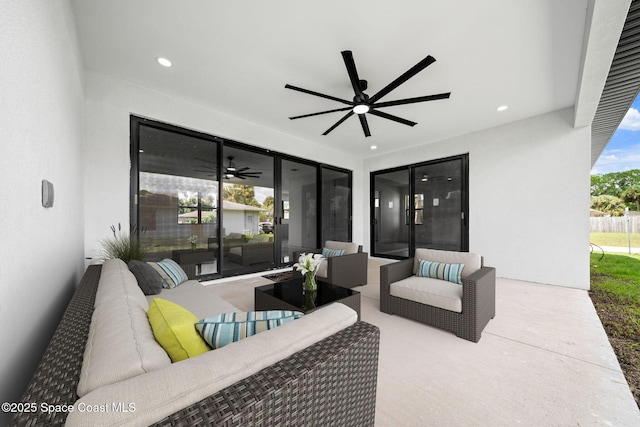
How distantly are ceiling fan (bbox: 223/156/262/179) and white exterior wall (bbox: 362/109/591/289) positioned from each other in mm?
4289

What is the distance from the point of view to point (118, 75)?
3.07 meters

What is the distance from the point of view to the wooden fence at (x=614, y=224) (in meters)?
5.76

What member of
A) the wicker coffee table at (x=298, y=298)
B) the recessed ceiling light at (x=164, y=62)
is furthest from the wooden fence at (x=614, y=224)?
the recessed ceiling light at (x=164, y=62)

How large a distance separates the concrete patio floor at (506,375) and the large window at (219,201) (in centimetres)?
281

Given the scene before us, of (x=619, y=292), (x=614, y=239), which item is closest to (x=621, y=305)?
(x=619, y=292)

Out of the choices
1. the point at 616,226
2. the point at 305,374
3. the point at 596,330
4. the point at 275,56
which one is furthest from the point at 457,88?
the point at 616,226

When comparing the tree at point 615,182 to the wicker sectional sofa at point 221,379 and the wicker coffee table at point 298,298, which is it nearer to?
the wicker coffee table at point 298,298

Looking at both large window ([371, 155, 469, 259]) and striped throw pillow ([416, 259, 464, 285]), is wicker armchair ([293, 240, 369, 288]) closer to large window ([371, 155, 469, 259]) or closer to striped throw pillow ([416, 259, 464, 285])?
striped throw pillow ([416, 259, 464, 285])

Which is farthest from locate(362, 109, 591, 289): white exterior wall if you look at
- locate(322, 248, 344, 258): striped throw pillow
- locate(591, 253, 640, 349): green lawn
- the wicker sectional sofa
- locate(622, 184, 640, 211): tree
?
locate(622, 184, 640, 211): tree

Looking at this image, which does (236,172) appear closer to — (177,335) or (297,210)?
(297,210)

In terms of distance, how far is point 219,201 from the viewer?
4.02m

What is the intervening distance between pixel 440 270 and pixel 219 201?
3.48 meters

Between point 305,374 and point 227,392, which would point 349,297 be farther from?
point 227,392

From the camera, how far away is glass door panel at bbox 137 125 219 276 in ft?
11.4
